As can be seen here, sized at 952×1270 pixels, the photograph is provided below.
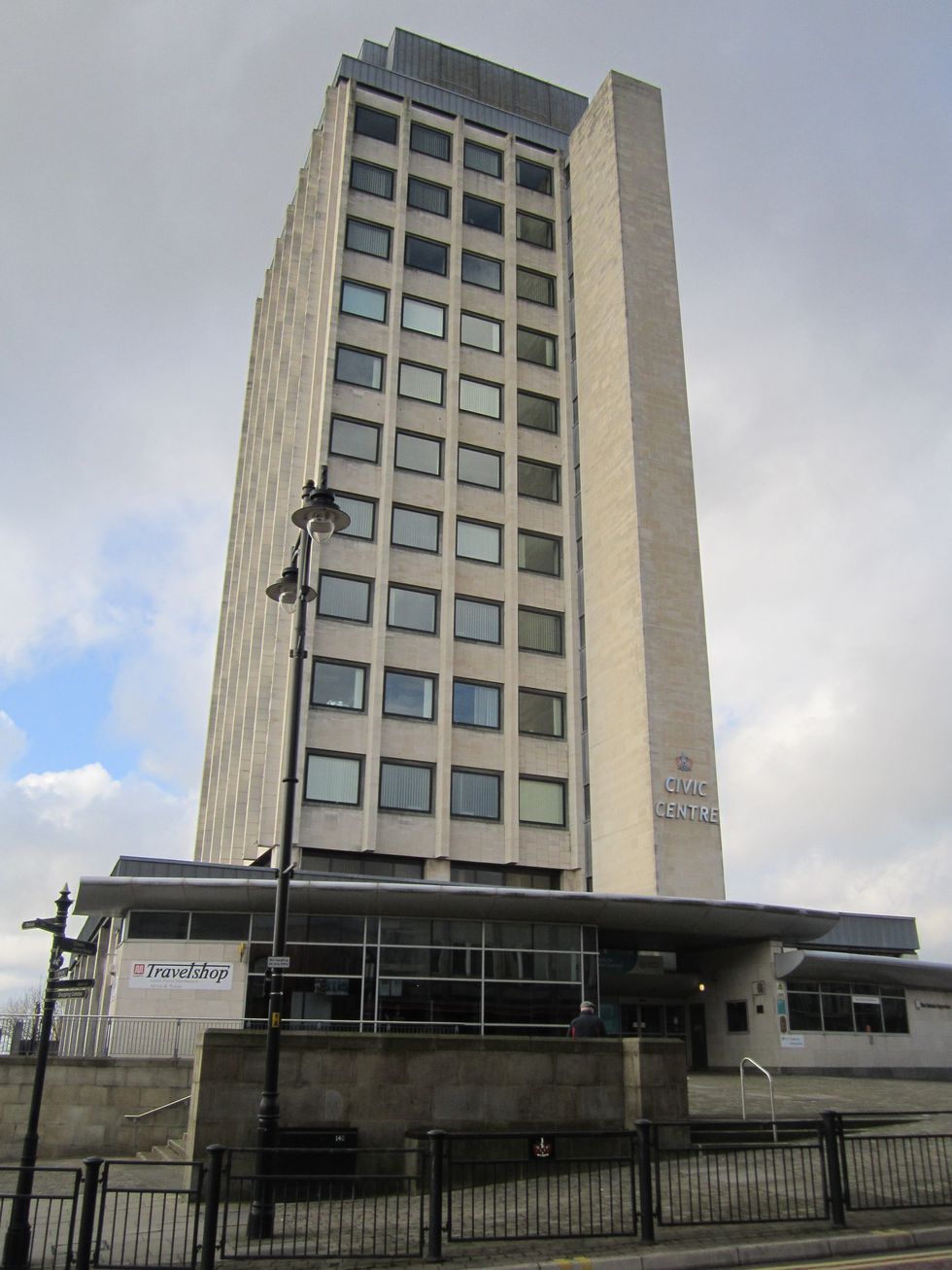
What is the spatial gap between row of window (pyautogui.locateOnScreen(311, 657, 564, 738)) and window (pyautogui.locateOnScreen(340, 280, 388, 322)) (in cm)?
1541

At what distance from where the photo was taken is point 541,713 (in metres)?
43.0

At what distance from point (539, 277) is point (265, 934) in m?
33.9

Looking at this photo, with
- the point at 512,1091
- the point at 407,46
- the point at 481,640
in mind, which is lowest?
the point at 512,1091

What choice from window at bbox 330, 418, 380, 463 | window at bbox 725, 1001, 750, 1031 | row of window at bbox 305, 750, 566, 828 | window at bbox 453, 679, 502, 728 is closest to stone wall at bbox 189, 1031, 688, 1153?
window at bbox 725, 1001, 750, 1031

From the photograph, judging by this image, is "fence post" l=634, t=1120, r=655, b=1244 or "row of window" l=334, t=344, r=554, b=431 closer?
"fence post" l=634, t=1120, r=655, b=1244

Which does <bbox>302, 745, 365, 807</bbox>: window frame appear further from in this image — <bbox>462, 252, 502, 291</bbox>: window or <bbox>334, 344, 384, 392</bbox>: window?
<bbox>462, 252, 502, 291</bbox>: window

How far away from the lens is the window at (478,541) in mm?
43719

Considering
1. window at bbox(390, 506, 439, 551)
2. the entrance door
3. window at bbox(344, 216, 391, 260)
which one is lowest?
the entrance door

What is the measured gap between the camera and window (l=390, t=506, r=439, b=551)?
42688 mm

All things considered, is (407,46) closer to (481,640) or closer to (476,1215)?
(481,640)

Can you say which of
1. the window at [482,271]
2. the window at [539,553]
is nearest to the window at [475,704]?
the window at [539,553]

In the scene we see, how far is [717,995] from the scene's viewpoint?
113ft

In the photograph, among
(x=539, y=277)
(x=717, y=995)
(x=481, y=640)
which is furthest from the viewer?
(x=539, y=277)

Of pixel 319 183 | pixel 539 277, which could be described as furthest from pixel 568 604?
pixel 319 183
